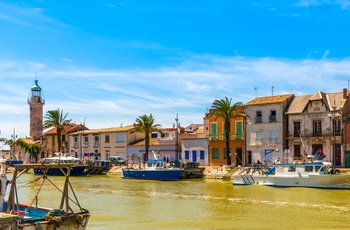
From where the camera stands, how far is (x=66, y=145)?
85750 mm

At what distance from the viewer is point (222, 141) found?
62.2 metres

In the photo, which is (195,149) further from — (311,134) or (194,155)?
(311,134)

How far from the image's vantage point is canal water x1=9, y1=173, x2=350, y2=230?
858 inches

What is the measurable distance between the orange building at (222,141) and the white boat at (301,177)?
16.8 meters

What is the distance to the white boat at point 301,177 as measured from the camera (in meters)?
38.4

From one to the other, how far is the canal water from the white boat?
4.86 ft

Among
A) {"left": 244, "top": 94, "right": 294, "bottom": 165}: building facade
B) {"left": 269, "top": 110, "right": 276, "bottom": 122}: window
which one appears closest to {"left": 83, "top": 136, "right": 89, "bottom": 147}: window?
{"left": 244, "top": 94, "right": 294, "bottom": 165}: building facade

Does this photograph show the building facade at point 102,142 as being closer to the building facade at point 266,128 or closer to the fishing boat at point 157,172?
the fishing boat at point 157,172

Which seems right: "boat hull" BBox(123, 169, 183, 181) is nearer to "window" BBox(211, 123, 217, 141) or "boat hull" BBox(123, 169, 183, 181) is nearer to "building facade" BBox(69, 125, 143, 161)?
"window" BBox(211, 123, 217, 141)

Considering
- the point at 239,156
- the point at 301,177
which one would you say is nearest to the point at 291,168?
the point at 301,177

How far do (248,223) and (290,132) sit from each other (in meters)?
35.8

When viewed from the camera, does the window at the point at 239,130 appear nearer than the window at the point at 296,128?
No

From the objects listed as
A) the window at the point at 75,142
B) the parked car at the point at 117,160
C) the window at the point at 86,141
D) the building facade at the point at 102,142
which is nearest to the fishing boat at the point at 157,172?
the parked car at the point at 117,160

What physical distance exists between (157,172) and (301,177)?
16.6 m
